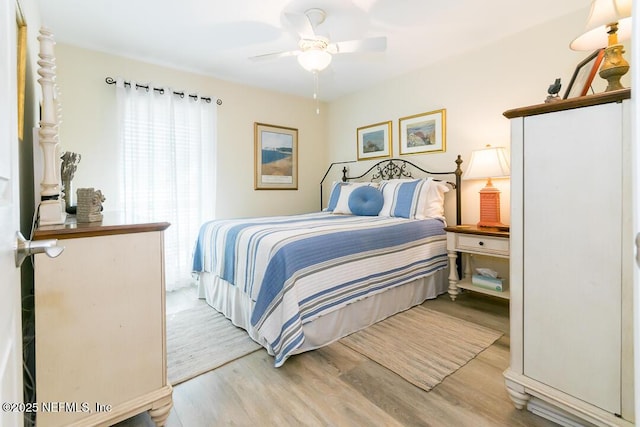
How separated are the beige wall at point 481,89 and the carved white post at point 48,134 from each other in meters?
3.26

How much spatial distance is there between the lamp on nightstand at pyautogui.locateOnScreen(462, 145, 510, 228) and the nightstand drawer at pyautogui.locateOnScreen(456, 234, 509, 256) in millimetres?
206

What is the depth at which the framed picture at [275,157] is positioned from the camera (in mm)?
4008

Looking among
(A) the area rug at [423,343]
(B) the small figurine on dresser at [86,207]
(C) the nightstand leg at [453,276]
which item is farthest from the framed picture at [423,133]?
(B) the small figurine on dresser at [86,207]

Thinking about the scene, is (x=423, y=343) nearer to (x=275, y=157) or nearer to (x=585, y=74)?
(x=585, y=74)

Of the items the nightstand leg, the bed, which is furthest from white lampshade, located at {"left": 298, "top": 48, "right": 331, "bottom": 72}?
the nightstand leg

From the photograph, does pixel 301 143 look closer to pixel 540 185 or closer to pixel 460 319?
pixel 460 319

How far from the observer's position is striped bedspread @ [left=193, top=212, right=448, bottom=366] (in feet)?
6.06

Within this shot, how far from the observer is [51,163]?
1149 mm

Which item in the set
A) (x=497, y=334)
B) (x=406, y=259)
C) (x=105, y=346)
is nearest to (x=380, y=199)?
(x=406, y=259)

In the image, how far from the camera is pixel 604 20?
1.41 metres

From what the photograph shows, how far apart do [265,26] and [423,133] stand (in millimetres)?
2075

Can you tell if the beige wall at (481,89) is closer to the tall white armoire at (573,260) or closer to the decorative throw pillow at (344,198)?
the decorative throw pillow at (344,198)

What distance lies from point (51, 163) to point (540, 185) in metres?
2.00

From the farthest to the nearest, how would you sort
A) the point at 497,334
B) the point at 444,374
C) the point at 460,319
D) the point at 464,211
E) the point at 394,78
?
the point at 394,78, the point at 464,211, the point at 460,319, the point at 497,334, the point at 444,374
